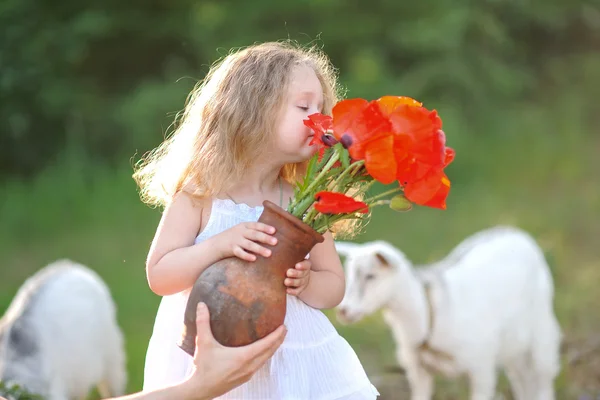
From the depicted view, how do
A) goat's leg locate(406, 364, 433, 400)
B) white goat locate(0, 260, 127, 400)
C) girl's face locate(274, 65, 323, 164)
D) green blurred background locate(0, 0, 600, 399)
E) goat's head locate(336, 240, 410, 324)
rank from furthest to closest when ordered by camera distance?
green blurred background locate(0, 0, 600, 399) → goat's leg locate(406, 364, 433, 400) → goat's head locate(336, 240, 410, 324) → white goat locate(0, 260, 127, 400) → girl's face locate(274, 65, 323, 164)

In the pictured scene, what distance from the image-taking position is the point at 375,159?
188 centimetres

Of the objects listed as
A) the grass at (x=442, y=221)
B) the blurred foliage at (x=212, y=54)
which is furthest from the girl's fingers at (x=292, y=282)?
the blurred foliage at (x=212, y=54)

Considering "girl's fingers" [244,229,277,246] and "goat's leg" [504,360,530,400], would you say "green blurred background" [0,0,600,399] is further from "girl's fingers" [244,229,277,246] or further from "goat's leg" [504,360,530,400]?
"girl's fingers" [244,229,277,246]

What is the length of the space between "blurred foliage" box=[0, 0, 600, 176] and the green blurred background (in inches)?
0.7

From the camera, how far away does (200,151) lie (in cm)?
240

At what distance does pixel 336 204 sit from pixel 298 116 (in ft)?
1.55

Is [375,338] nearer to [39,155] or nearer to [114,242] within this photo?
[114,242]

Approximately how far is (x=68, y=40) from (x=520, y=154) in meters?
5.15

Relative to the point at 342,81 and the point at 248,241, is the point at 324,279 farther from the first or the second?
the point at 342,81

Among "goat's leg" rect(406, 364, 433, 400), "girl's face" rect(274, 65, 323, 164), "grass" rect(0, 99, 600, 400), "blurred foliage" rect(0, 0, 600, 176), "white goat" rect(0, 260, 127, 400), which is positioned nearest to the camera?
"girl's face" rect(274, 65, 323, 164)

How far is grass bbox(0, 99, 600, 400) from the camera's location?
6.09 metres

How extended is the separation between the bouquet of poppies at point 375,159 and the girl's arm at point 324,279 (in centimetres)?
38

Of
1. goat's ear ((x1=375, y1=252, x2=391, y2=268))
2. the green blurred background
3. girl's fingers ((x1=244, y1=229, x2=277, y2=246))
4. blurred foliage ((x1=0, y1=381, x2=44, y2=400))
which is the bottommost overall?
blurred foliage ((x1=0, y1=381, x2=44, y2=400))

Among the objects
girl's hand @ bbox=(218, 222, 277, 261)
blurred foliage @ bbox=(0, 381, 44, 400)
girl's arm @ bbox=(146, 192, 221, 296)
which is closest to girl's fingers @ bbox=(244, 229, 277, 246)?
girl's hand @ bbox=(218, 222, 277, 261)
